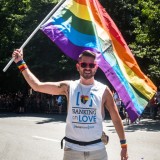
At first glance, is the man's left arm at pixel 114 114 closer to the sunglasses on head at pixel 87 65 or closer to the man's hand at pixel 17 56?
the sunglasses on head at pixel 87 65

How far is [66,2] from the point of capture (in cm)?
658

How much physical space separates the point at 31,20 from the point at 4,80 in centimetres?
951

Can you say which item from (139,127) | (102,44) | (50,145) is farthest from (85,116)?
(139,127)

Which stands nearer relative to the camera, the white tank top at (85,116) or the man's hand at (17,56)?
the white tank top at (85,116)

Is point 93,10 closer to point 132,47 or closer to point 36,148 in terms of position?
point 36,148

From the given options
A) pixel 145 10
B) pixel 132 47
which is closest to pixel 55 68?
pixel 132 47

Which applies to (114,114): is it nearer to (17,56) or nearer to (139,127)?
(17,56)

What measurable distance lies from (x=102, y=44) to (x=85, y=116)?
84.9 inches

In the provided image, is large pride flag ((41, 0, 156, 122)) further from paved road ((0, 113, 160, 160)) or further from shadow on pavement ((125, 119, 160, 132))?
shadow on pavement ((125, 119, 160, 132))

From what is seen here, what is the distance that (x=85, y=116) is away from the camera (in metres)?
4.08

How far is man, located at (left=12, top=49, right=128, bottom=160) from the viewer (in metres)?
4.04

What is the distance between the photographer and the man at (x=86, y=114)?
404cm

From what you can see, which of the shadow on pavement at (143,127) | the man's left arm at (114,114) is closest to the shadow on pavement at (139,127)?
the shadow on pavement at (143,127)

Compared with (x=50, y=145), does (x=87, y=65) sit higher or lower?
higher
